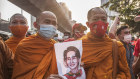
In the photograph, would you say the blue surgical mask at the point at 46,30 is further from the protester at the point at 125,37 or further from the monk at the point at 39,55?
the protester at the point at 125,37

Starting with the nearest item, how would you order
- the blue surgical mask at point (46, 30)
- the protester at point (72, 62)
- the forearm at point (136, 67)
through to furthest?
the protester at point (72, 62) < the blue surgical mask at point (46, 30) < the forearm at point (136, 67)

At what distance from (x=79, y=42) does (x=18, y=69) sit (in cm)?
86

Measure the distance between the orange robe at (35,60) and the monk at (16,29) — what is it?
2.70 ft

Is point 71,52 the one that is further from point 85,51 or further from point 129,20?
point 129,20

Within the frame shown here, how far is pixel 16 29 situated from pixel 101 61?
1.73m

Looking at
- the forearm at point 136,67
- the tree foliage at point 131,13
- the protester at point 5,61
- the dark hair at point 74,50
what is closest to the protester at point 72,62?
the dark hair at point 74,50

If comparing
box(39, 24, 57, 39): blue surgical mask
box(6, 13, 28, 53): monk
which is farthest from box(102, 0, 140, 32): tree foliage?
box(39, 24, 57, 39): blue surgical mask

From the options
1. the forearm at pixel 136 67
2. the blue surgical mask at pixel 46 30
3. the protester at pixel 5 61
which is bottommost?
the forearm at pixel 136 67

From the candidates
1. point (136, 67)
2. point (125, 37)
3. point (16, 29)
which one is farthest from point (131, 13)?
point (16, 29)

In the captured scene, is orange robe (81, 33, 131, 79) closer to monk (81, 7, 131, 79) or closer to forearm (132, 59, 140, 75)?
monk (81, 7, 131, 79)

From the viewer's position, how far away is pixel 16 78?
194 cm

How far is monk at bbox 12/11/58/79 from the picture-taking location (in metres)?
1.90

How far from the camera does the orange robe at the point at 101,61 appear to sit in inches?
74.4

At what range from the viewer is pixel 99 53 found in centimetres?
195
